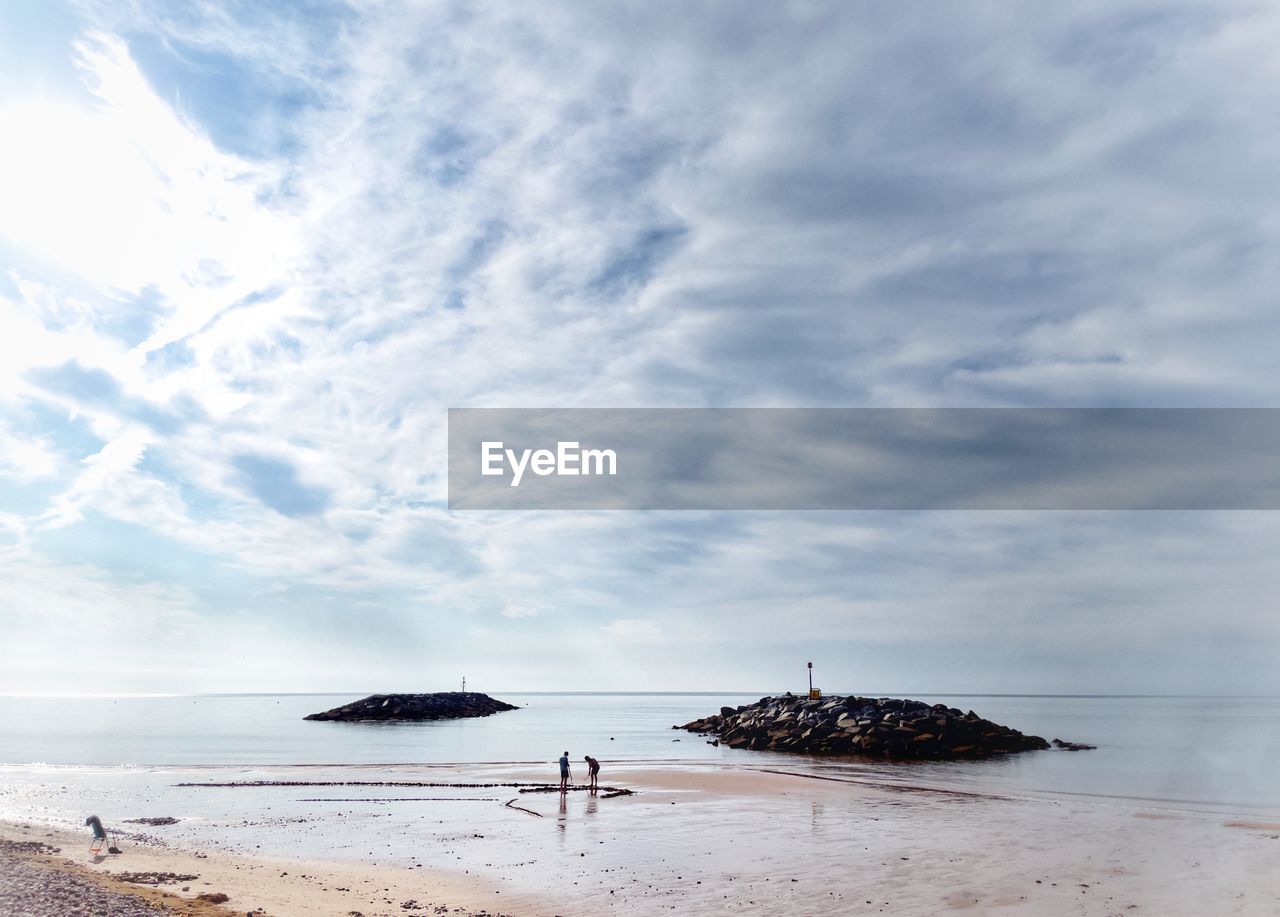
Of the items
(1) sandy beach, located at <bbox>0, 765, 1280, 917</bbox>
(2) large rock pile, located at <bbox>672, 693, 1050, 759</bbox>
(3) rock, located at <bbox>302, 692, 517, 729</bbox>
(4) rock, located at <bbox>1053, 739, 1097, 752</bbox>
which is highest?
(1) sandy beach, located at <bbox>0, 765, 1280, 917</bbox>

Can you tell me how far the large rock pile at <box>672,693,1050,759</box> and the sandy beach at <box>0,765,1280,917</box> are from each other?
2450 cm

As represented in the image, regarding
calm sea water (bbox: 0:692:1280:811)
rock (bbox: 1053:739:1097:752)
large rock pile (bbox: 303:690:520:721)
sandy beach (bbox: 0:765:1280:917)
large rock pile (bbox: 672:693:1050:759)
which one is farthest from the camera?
large rock pile (bbox: 303:690:520:721)

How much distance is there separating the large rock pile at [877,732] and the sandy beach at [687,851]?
24.5 m

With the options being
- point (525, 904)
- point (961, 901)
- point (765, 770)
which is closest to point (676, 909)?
point (525, 904)

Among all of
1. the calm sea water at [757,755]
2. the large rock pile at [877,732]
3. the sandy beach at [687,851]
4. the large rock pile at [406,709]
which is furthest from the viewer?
the large rock pile at [406,709]

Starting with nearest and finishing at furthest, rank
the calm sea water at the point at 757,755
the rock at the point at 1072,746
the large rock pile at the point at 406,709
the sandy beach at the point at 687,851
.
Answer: the sandy beach at the point at 687,851
the calm sea water at the point at 757,755
the rock at the point at 1072,746
the large rock pile at the point at 406,709

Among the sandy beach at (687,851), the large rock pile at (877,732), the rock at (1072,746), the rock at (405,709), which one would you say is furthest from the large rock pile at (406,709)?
the sandy beach at (687,851)

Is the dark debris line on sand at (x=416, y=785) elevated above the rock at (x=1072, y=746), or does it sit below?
above

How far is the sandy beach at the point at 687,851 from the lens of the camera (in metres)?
19.2

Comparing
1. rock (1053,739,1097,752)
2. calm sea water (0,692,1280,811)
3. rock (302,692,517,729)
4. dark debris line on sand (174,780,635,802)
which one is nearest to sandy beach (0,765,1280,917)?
dark debris line on sand (174,780,635,802)

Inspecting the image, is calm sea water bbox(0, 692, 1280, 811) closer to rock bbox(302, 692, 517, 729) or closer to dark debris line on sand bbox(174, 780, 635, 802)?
dark debris line on sand bbox(174, 780, 635, 802)

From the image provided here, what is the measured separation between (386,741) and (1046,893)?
77833 mm

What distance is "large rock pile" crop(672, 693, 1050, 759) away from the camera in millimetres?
63969

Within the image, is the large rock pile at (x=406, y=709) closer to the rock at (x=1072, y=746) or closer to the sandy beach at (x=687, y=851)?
the rock at (x=1072, y=746)
